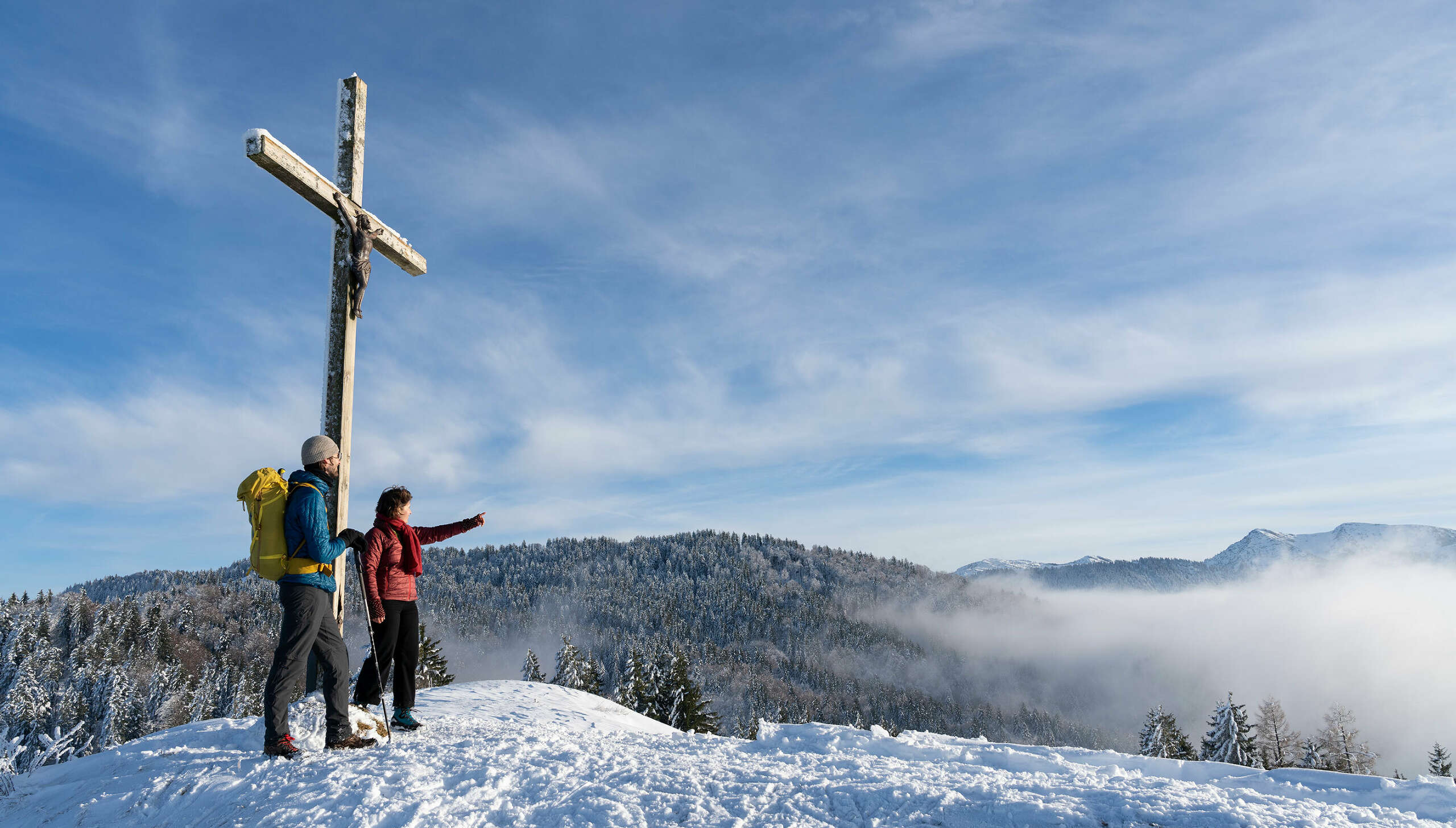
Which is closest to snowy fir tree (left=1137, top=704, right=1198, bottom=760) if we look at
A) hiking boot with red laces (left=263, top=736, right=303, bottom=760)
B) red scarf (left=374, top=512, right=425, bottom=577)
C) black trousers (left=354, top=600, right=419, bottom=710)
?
black trousers (left=354, top=600, right=419, bottom=710)

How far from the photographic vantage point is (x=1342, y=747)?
41.1 meters

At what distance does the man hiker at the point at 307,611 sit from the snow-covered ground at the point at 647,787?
237 mm

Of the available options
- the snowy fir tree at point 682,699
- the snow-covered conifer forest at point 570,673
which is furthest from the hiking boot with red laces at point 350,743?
the snowy fir tree at point 682,699

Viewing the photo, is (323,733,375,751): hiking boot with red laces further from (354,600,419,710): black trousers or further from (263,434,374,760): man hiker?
(354,600,419,710): black trousers

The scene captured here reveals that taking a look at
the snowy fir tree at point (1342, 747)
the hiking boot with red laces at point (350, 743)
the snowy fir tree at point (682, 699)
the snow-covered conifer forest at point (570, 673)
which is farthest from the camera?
the snowy fir tree at point (1342, 747)

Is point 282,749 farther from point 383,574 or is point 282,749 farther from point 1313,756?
point 1313,756

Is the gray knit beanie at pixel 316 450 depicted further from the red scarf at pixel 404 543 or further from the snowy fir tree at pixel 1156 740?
the snowy fir tree at pixel 1156 740

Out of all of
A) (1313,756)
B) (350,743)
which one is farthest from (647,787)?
(1313,756)

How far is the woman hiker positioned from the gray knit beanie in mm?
1007

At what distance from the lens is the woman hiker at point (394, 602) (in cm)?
611

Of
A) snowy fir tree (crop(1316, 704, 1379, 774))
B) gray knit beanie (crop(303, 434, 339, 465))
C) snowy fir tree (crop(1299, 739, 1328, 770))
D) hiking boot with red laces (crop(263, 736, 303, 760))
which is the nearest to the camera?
hiking boot with red laces (crop(263, 736, 303, 760))

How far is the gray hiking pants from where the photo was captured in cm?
507

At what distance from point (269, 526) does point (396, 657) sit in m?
1.94

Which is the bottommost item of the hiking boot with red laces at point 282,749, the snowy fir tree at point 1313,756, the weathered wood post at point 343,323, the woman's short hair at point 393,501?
the snowy fir tree at point 1313,756
